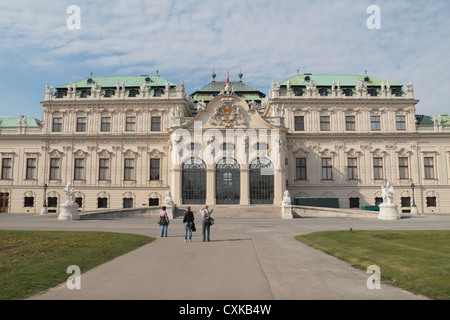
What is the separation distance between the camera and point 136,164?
52281mm

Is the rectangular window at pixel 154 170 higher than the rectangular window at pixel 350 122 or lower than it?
lower

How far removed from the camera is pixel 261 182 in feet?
153

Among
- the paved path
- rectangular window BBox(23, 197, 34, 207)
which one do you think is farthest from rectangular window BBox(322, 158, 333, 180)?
rectangular window BBox(23, 197, 34, 207)

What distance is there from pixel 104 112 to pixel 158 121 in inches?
337

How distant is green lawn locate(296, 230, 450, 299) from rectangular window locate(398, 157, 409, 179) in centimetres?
3610

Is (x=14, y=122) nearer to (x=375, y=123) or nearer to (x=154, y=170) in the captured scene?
(x=154, y=170)

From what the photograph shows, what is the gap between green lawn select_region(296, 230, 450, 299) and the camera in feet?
27.7

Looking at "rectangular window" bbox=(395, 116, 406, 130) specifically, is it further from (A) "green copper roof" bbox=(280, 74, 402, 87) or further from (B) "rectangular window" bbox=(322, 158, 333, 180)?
(B) "rectangular window" bbox=(322, 158, 333, 180)

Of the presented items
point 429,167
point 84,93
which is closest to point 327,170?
point 429,167

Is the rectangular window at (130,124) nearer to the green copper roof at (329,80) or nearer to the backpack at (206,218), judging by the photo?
the green copper roof at (329,80)

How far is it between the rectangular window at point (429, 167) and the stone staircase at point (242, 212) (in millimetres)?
25966

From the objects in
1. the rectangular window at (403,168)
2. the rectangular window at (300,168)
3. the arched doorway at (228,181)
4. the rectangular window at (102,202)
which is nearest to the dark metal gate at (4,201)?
the rectangular window at (102,202)

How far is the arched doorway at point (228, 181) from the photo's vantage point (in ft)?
153

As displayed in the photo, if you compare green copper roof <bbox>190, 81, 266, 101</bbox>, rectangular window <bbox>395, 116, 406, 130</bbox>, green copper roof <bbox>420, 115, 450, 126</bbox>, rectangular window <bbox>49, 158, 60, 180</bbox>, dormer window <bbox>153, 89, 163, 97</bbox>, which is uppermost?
green copper roof <bbox>190, 81, 266, 101</bbox>
